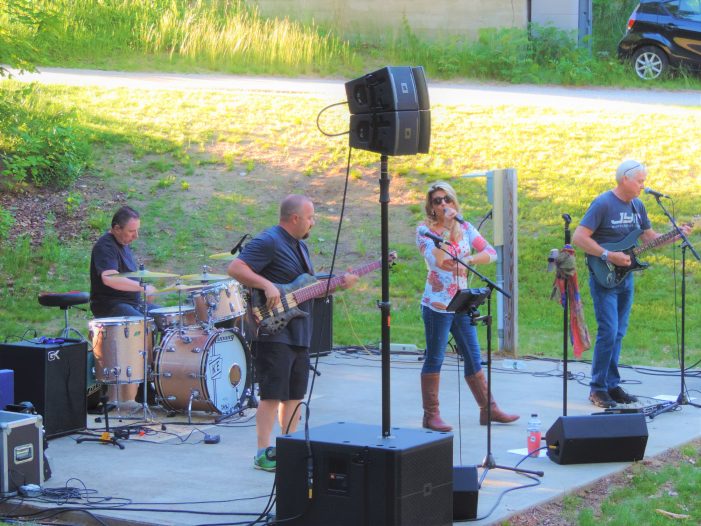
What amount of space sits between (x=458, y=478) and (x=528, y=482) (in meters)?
0.90

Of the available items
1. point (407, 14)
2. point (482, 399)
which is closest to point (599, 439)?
point (482, 399)

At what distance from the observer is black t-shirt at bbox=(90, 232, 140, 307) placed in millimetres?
9102

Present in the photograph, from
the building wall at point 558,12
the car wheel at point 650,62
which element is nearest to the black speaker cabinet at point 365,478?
the car wheel at point 650,62

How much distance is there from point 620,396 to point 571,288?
1.54m

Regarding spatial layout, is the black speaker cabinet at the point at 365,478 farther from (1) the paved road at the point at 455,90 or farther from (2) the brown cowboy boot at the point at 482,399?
(1) the paved road at the point at 455,90

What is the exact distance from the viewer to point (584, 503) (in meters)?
6.24

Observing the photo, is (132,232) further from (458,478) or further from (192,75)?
(192,75)

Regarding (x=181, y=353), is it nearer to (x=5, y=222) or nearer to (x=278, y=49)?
(x=5, y=222)

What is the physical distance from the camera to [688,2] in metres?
18.9

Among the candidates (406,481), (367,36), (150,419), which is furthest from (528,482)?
(367,36)

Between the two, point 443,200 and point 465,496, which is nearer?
point 465,496

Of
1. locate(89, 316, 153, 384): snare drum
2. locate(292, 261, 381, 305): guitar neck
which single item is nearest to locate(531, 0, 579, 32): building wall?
locate(89, 316, 153, 384): snare drum

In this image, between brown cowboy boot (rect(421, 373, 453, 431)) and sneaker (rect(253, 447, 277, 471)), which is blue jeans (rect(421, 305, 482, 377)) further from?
sneaker (rect(253, 447, 277, 471))

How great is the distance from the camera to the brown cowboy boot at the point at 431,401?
7.86 m
